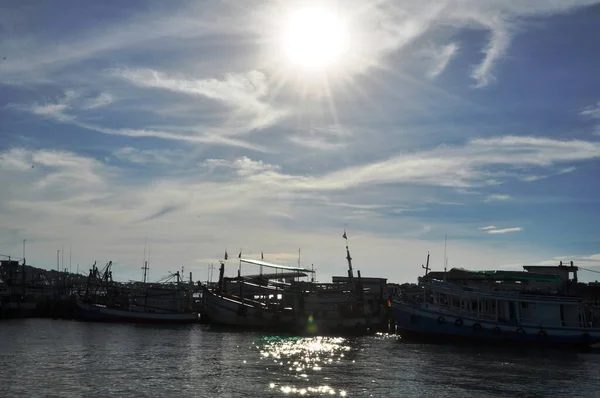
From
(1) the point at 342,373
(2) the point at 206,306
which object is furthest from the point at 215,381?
(2) the point at 206,306

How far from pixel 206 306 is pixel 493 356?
48.8 meters

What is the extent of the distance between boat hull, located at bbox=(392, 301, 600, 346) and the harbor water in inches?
108

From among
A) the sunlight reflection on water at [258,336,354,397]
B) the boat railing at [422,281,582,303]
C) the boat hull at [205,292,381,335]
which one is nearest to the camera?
the sunlight reflection on water at [258,336,354,397]

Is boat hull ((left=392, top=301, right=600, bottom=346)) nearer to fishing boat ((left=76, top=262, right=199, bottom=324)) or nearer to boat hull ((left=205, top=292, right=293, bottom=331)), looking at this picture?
boat hull ((left=205, top=292, right=293, bottom=331))

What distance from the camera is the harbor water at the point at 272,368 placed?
37844 millimetres

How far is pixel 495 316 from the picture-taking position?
225 feet

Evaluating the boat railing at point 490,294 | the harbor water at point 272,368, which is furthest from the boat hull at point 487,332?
the harbor water at point 272,368

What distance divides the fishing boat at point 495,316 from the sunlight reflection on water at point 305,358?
833 centimetres

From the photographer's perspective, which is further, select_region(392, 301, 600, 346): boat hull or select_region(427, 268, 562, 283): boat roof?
select_region(427, 268, 562, 283): boat roof

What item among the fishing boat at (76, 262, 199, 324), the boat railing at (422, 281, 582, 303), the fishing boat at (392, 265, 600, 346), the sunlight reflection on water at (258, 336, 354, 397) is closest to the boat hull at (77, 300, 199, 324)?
the fishing boat at (76, 262, 199, 324)

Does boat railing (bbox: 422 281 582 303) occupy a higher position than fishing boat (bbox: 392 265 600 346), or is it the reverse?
boat railing (bbox: 422 281 582 303)

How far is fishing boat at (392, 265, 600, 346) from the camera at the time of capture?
67.1 metres

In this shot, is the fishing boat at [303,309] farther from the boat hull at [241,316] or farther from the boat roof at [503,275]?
the boat roof at [503,275]

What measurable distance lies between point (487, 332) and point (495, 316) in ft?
7.21
